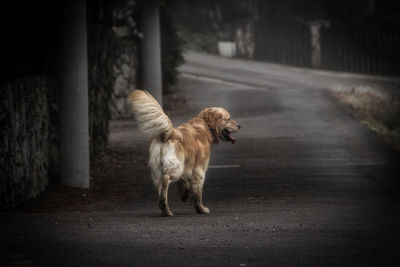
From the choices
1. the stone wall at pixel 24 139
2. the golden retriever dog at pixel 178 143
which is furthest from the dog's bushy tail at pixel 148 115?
the stone wall at pixel 24 139

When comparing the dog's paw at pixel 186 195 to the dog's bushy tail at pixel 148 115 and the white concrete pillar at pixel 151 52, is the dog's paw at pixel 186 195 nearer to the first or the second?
the dog's bushy tail at pixel 148 115

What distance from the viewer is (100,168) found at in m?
16.0

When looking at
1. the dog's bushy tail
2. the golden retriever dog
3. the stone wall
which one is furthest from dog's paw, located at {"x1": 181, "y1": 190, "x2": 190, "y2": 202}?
the stone wall

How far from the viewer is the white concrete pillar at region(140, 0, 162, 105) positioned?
80.7 feet

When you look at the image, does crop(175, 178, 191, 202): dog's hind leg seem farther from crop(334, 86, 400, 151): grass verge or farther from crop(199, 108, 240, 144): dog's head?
crop(334, 86, 400, 151): grass verge

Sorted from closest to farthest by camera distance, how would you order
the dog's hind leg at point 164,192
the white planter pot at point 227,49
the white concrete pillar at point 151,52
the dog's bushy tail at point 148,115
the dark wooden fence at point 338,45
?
the dog's bushy tail at point 148,115 < the dog's hind leg at point 164,192 < the white concrete pillar at point 151,52 < the dark wooden fence at point 338,45 < the white planter pot at point 227,49

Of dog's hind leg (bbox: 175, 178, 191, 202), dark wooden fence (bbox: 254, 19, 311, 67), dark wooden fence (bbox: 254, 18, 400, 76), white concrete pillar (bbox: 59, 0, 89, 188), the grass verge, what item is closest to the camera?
dog's hind leg (bbox: 175, 178, 191, 202)

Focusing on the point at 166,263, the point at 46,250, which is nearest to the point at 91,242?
the point at 46,250

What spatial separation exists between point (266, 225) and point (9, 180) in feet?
10.8

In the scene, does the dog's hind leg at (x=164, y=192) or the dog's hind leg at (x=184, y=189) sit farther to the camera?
the dog's hind leg at (x=184, y=189)

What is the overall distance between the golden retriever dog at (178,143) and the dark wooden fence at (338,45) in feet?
81.6

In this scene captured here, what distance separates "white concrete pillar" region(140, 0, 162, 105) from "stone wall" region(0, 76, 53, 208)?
1155 centimetres

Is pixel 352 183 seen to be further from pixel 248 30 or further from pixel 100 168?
pixel 248 30

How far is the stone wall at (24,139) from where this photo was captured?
1092 centimetres
